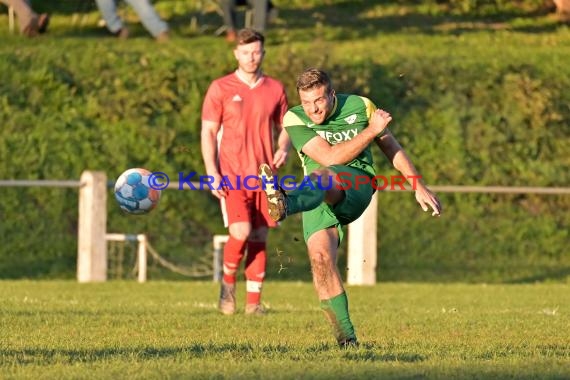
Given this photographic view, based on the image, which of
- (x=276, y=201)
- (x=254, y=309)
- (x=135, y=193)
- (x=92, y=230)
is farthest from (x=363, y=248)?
(x=276, y=201)

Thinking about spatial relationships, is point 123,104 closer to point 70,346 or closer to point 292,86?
point 292,86

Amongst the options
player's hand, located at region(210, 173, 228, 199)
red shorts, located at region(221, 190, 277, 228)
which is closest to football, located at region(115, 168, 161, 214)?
player's hand, located at region(210, 173, 228, 199)

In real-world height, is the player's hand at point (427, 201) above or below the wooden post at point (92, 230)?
above

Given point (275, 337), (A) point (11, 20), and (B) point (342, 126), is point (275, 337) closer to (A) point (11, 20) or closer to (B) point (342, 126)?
(B) point (342, 126)

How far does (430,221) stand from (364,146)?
1416cm

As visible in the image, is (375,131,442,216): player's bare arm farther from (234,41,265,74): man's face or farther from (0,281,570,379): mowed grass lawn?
(234,41,265,74): man's face

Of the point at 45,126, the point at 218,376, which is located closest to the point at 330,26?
the point at 45,126

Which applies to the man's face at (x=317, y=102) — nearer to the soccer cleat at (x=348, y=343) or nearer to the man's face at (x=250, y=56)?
the soccer cleat at (x=348, y=343)

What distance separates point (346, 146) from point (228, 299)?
12.9 feet

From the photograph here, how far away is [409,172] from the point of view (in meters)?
9.41

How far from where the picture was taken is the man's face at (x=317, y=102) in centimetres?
928

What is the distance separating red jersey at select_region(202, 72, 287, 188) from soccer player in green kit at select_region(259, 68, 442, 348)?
329 cm

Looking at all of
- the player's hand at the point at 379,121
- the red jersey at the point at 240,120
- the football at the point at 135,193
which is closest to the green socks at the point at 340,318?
the player's hand at the point at 379,121

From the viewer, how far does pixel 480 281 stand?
880 inches
